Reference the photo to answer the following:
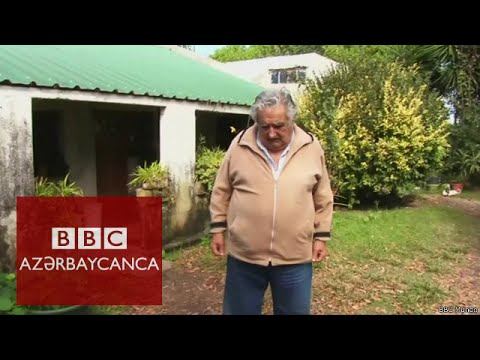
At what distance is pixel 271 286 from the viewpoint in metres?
2.51

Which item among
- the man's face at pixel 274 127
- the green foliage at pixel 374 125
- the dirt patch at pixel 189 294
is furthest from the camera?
the green foliage at pixel 374 125

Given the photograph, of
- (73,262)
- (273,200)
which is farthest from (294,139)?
(73,262)

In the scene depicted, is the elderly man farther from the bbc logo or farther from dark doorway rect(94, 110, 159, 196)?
dark doorway rect(94, 110, 159, 196)

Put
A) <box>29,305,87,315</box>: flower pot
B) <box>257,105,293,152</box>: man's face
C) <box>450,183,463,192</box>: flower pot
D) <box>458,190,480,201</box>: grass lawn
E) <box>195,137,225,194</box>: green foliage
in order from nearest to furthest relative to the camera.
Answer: <box>257,105,293,152</box>: man's face < <box>29,305,87,315</box>: flower pot < <box>195,137,225,194</box>: green foliage < <box>458,190,480,201</box>: grass lawn < <box>450,183,463,192</box>: flower pot

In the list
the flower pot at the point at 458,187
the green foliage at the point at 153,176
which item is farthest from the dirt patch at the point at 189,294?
the flower pot at the point at 458,187

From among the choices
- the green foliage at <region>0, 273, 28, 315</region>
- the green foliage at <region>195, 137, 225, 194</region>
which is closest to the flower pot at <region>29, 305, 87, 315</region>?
the green foliage at <region>0, 273, 28, 315</region>

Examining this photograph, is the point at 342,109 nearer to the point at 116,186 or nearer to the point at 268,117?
the point at 116,186

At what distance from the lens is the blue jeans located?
2.44 metres

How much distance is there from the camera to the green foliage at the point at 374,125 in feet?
25.6

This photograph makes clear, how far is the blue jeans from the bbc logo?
2.38m

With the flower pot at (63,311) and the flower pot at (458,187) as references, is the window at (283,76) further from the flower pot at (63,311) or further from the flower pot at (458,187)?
the flower pot at (63,311)

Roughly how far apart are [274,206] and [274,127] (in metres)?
0.41

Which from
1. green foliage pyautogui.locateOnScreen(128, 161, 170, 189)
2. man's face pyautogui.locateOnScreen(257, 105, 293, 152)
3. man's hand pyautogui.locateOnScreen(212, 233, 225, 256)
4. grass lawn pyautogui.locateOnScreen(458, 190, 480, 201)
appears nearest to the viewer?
man's face pyautogui.locateOnScreen(257, 105, 293, 152)

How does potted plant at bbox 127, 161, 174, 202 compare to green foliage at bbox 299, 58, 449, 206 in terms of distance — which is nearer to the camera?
potted plant at bbox 127, 161, 174, 202
